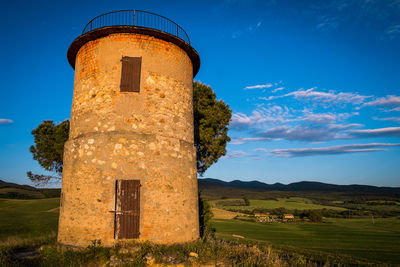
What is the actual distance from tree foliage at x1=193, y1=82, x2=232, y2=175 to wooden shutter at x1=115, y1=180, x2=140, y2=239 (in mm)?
8998

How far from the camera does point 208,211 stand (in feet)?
53.1

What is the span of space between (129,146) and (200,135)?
28.3 feet

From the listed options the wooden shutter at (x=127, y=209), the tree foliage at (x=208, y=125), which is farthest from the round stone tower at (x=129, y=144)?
the tree foliage at (x=208, y=125)

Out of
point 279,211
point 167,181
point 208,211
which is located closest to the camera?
point 167,181

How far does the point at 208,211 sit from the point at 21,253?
10728 mm

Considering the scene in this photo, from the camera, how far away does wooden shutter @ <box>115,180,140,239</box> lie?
740cm

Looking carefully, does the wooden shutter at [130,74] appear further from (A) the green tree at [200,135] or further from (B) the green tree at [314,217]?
(B) the green tree at [314,217]

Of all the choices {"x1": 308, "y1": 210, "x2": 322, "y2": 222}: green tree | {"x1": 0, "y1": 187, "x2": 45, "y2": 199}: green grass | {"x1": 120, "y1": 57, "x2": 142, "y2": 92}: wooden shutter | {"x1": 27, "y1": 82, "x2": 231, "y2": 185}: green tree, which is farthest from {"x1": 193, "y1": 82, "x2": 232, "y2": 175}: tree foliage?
{"x1": 308, "y1": 210, "x2": 322, "y2": 222}: green tree

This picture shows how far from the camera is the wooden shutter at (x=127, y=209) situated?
291 inches

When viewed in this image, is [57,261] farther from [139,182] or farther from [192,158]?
[192,158]

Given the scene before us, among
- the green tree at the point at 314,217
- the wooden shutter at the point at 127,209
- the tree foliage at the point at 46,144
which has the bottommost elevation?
the green tree at the point at 314,217

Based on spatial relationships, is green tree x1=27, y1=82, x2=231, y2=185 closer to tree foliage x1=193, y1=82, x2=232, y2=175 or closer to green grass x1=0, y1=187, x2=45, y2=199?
tree foliage x1=193, y1=82, x2=232, y2=175

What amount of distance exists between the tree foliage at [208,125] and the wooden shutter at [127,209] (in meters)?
9.00

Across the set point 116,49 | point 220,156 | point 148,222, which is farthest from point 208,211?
point 116,49
